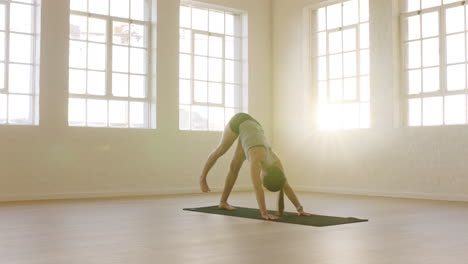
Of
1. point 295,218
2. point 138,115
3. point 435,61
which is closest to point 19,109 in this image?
point 138,115

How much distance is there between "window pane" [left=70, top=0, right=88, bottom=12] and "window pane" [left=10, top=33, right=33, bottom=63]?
839mm

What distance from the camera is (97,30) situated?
8531 millimetres

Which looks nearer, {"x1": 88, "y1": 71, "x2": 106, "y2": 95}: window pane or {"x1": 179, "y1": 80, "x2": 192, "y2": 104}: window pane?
{"x1": 88, "y1": 71, "x2": 106, "y2": 95}: window pane

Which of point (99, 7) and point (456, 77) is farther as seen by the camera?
point (99, 7)

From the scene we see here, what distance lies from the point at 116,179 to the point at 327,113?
12.5ft

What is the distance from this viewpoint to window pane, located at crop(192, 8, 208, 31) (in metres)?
9.63

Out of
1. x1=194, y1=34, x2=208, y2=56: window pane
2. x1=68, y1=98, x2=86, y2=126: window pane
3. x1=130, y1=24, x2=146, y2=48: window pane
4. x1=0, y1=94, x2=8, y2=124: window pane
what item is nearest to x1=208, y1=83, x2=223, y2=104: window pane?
x1=194, y1=34, x2=208, y2=56: window pane

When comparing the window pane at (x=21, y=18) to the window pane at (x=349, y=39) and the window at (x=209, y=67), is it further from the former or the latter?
Result: the window pane at (x=349, y=39)

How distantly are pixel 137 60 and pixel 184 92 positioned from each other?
3.31 feet

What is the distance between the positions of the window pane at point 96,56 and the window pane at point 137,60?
19.0 inches

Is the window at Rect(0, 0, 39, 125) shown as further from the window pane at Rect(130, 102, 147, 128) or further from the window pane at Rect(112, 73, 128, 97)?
the window pane at Rect(130, 102, 147, 128)

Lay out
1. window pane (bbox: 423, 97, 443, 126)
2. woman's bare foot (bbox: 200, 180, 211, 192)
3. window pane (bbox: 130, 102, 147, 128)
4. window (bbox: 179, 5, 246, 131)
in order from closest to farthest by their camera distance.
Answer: woman's bare foot (bbox: 200, 180, 211, 192), window pane (bbox: 423, 97, 443, 126), window pane (bbox: 130, 102, 147, 128), window (bbox: 179, 5, 246, 131)

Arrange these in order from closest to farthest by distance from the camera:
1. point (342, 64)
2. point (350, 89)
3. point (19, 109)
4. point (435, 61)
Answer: point (19, 109)
point (435, 61)
point (350, 89)
point (342, 64)

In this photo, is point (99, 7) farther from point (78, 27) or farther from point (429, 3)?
point (429, 3)
